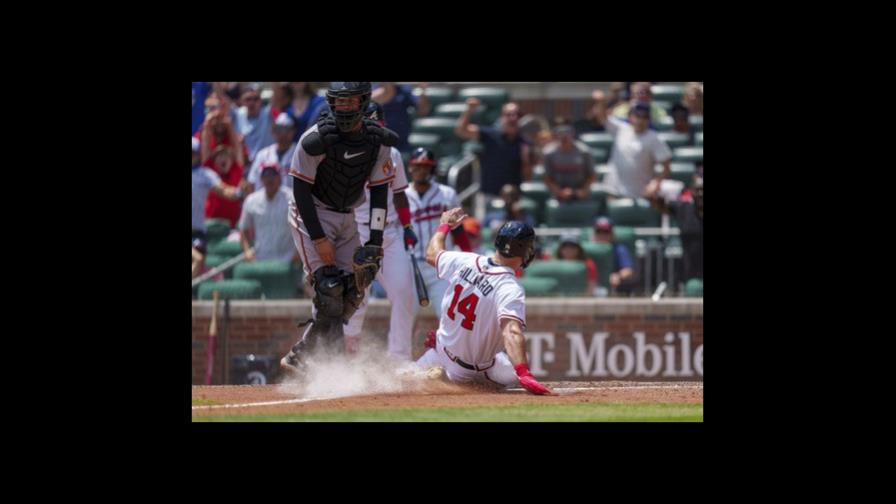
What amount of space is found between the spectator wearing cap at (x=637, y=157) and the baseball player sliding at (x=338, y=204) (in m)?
6.21

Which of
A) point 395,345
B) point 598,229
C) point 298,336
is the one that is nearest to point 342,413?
point 395,345

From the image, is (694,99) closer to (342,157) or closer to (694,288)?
(694,288)

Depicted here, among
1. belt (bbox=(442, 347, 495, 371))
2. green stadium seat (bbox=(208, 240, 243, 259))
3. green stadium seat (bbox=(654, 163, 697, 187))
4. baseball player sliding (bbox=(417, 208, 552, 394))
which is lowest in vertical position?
belt (bbox=(442, 347, 495, 371))

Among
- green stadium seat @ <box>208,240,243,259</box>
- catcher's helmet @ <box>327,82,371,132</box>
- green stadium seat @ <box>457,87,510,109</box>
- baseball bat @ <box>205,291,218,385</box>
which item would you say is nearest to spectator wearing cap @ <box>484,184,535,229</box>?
green stadium seat @ <box>208,240,243,259</box>

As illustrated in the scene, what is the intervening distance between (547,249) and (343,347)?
212 inches

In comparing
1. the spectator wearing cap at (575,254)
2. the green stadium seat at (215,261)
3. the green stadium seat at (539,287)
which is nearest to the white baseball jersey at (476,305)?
the green stadium seat at (539,287)

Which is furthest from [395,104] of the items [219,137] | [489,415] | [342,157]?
[489,415]

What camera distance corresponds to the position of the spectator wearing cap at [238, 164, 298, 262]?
13.0 meters

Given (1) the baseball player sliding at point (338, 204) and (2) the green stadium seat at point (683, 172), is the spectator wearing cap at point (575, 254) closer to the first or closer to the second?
(2) the green stadium seat at point (683, 172)

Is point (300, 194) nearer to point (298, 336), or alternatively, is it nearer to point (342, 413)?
point (342, 413)

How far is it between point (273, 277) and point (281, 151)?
123cm

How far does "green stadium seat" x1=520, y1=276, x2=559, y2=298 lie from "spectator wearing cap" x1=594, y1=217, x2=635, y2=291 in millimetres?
693

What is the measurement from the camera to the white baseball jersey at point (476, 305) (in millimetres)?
8422

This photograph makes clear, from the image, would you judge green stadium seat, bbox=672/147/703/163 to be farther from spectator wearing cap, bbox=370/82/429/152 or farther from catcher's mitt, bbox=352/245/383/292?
catcher's mitt, bbox=352/245/383/292
